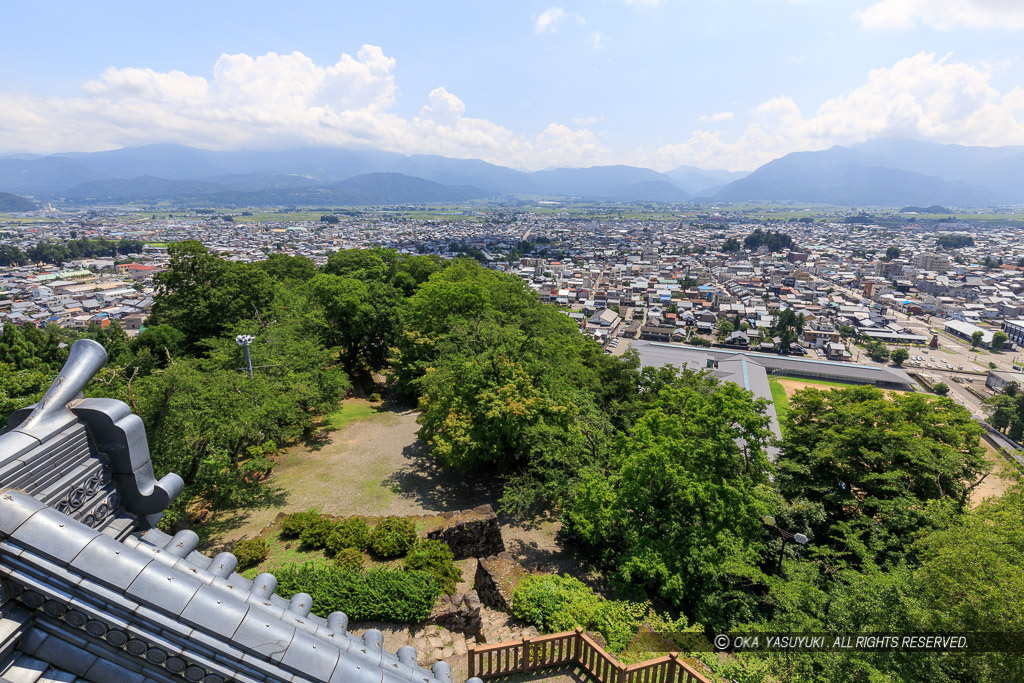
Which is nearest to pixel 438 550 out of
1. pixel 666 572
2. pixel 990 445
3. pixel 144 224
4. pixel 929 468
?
pixel 666 572

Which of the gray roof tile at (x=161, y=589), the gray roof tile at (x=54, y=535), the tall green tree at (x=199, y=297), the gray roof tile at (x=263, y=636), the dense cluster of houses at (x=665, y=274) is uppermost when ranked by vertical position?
the gray roof tile at (x=54, y=535)

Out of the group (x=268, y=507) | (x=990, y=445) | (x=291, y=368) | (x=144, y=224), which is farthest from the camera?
(x=144, y=224)

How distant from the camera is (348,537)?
12.1m

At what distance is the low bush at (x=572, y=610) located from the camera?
974cm

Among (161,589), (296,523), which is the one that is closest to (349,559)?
(296,523)

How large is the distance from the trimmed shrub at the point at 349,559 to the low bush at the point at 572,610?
13.1 feet

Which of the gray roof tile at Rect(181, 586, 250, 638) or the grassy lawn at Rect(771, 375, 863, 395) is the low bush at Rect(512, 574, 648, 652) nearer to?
the gray roof tile at Rect(181, 586, 250, 638)

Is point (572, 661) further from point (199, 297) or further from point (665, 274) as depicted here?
point (665, 274)

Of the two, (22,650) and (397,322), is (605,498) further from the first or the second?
(397,322)

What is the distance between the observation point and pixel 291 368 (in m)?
19.0

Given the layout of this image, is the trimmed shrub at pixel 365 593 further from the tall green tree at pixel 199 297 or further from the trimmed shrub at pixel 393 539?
the tall green tree at pixel 199 297

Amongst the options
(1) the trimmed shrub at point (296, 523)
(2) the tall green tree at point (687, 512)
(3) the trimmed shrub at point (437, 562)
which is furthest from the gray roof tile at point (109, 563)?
(2) the tall green tree at point (687, 512)

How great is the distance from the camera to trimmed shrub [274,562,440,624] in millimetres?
9992

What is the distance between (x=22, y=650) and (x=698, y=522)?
12451 millimetres
